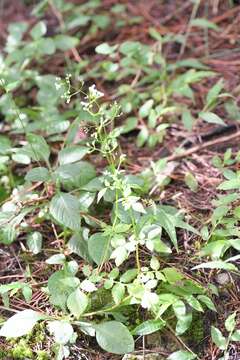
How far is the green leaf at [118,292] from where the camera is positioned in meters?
1.61

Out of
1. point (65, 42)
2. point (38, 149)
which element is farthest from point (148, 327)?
point (65, 42)

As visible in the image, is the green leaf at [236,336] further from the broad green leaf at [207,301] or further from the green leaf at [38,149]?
the green leaf at [38,149]

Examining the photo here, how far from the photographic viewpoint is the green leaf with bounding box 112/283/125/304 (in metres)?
1.61

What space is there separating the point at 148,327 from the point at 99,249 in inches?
10.9

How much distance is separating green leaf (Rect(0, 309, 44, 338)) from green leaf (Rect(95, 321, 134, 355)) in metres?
0.18

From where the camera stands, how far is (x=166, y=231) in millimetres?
1820

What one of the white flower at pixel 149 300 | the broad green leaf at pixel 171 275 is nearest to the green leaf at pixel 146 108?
the broad green leaf at pixel 171 275

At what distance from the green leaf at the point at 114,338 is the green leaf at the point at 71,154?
1.92 feet

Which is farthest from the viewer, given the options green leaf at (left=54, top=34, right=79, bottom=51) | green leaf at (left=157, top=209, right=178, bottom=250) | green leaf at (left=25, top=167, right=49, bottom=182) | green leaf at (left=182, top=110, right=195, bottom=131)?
green leaf at (left=54, top=34, right=79, bottom=51)

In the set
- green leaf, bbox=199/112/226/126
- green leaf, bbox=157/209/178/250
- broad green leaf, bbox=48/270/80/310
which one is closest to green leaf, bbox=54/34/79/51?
green leaf, bbox=199/112/226/126

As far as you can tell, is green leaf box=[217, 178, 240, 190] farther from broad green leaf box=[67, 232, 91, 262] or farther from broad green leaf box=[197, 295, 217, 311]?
broad green leaf box=[67, 232, 91, 262]

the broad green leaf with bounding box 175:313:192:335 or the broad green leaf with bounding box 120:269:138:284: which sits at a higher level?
the broad green leaf with bounding box 120:269:138:284

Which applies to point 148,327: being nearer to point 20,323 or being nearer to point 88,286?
point 88,286

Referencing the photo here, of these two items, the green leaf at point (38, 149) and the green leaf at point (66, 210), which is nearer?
the green leaf at point (66, 210)
